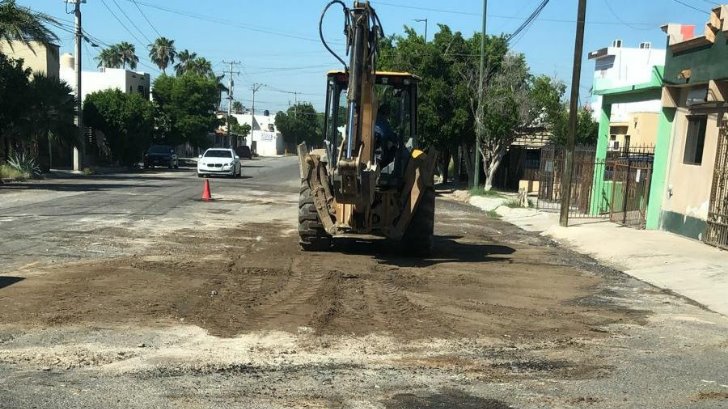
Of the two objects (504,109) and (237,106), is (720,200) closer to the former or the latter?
(504,109)

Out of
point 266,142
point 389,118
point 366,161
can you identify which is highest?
point 389,118

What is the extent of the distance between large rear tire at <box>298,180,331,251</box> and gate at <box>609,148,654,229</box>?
31.6 feet

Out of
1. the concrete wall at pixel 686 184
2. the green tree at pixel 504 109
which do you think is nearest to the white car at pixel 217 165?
the green tree at pixel 504 109

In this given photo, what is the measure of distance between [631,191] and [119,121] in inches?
1386

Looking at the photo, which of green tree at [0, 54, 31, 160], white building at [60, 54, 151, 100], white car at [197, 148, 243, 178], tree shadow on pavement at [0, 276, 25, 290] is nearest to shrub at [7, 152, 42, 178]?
green tree at [0, 54, 31, 160]

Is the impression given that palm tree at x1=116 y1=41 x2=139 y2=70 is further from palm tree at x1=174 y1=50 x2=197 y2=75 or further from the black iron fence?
the black iron fence

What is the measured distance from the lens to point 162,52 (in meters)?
81.9

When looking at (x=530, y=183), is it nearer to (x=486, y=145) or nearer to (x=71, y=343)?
(x=486, y=145)

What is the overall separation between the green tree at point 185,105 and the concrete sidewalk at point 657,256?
4176cm

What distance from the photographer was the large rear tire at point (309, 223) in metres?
11.6

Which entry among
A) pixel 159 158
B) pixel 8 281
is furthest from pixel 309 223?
pixel 159 158

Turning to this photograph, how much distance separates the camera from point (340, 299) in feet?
27.5

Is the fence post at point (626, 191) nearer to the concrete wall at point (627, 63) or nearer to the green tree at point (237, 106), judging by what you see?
the concrete wall at point (627, 63)

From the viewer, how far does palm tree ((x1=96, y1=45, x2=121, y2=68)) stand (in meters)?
81.5
